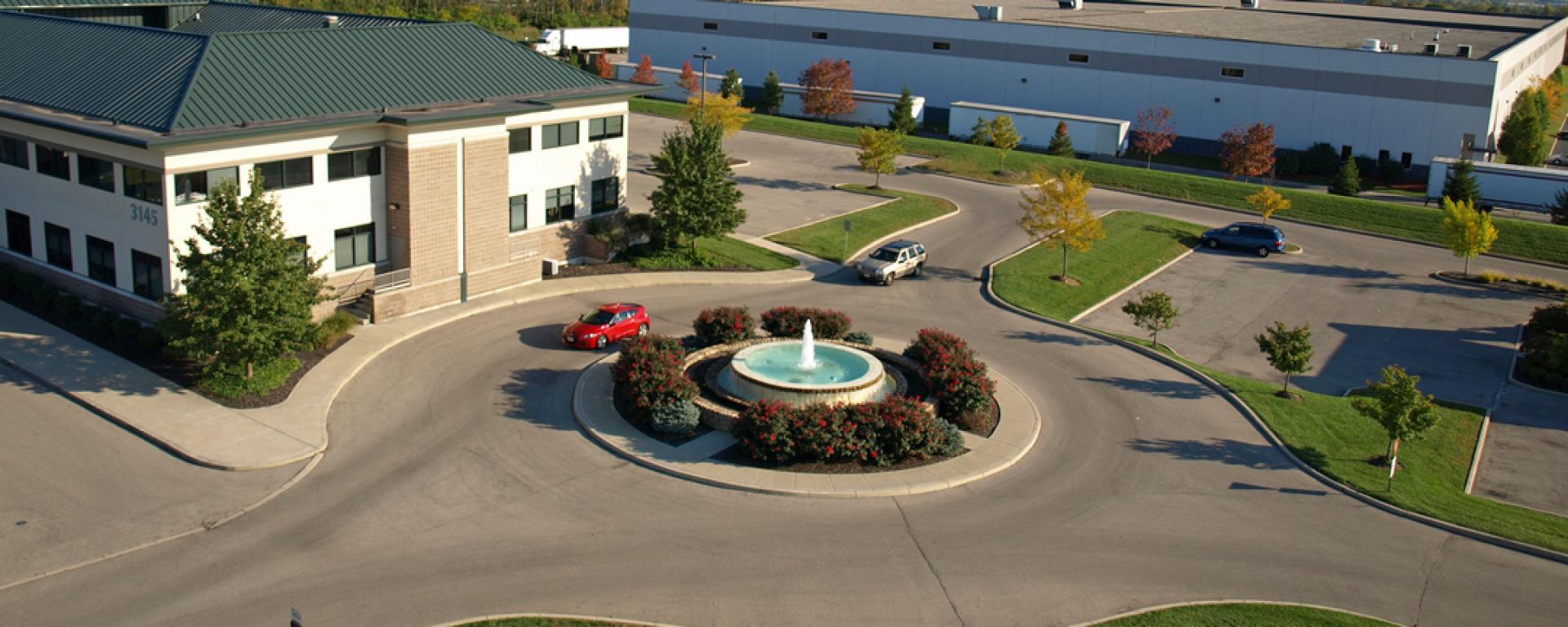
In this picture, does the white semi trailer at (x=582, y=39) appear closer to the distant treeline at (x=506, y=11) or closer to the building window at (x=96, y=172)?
the distant treeline at (x=506, y=11)

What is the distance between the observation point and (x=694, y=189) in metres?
48.3

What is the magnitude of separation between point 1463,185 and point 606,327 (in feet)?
157

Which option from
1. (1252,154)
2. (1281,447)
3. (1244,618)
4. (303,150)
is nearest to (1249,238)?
(1252,154)

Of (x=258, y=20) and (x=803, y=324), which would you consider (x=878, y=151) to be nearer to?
(x=803, y=324)

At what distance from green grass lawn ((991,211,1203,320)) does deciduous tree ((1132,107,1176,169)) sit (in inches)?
477

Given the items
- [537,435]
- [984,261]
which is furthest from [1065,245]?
[537,435]

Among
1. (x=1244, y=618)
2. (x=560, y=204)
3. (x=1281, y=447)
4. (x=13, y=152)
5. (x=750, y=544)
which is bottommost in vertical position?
(x=1244, y=618)

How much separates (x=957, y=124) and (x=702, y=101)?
2143 centimetres

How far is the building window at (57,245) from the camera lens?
38.9m

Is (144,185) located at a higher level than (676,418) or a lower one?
higher

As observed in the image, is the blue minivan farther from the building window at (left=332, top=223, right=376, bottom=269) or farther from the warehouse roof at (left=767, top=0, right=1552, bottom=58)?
the building window at (left=332, top=223, right=376, bottom=269)

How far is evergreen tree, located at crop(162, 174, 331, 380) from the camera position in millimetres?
32031

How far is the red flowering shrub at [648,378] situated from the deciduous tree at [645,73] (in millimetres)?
60242

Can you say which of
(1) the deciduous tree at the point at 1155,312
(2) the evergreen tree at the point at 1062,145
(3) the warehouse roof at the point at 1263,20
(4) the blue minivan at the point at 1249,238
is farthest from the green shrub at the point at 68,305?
(3) the warehouse roof at the point at 1263,20
